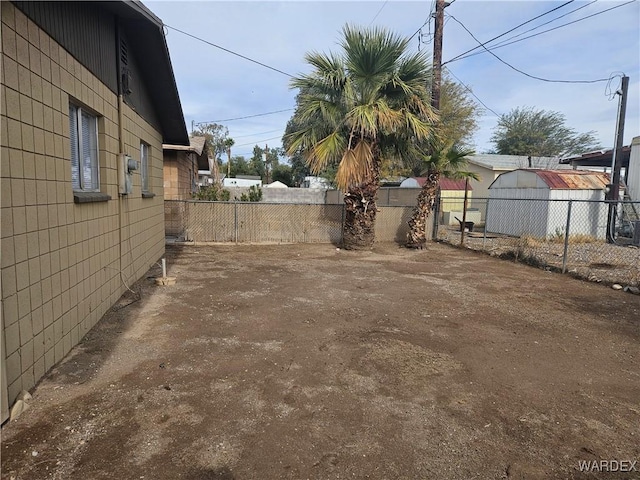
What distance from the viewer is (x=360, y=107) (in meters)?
9.94

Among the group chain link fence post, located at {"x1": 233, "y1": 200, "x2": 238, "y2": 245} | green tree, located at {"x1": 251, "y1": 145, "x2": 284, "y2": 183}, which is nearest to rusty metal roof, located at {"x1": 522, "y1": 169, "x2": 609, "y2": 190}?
chain link fence post, located at {"x1": 233, "y1": 200, "x2": 238, "y2": 245}

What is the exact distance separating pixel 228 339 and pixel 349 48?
8721mm

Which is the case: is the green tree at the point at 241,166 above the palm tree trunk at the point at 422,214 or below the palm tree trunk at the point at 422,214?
above

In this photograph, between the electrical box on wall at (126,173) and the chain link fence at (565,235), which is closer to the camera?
the electrical box on wall at (126,173)

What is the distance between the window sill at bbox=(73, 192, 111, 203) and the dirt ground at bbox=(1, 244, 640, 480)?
57.9 inches

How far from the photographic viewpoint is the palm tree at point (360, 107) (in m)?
10.1

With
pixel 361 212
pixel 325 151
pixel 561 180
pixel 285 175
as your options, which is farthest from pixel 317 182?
pixel 325 151

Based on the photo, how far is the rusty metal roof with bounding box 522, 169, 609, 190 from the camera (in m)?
14.5

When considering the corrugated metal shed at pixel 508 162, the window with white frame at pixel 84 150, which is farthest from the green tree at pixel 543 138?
the window with white frame at pixel 84 150

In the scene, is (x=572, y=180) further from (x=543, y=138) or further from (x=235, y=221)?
(x=543, y=138)

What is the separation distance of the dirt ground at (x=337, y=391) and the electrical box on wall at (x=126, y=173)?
164 cm

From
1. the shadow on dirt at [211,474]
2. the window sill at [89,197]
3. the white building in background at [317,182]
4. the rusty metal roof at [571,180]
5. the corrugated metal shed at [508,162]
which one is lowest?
the shadow on dirt at [211,474]

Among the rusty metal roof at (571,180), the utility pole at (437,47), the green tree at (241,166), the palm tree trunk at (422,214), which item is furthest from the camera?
the green tree at (241,166)

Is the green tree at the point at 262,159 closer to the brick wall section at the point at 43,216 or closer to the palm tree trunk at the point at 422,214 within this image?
the palm tree trunk at the point at 422,214
